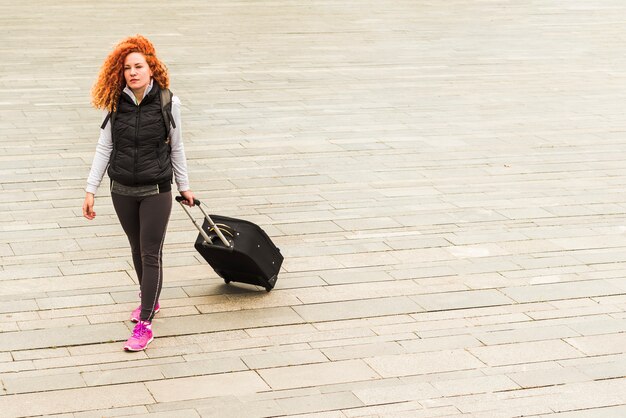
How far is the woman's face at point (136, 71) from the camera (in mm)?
6301

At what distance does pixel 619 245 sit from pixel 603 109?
5332mm

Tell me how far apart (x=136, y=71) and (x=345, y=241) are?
2.66 meters

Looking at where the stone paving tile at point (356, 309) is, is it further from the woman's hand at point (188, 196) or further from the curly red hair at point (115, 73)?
the curly red hair at point (115, 73)

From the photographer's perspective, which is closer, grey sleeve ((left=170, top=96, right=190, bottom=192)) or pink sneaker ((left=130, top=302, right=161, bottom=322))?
grey sleeve ((left=170, top=96, right=190, bottom=192))

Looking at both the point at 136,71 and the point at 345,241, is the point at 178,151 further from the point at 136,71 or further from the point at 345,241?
the point at 345,241

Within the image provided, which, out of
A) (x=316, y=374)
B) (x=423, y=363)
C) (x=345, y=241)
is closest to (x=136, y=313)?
(x=316, y=374)

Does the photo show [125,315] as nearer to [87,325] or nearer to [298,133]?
[87,325]

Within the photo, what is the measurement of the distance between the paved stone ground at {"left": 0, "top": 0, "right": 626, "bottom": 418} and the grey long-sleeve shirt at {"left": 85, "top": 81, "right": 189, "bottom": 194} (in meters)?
0.86

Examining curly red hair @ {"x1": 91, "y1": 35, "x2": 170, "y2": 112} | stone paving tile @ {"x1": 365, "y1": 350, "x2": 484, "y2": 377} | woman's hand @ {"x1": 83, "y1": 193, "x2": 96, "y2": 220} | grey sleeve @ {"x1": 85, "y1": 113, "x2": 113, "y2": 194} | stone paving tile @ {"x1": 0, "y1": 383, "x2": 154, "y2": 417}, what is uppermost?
curly red hair @ {"x1": 91, "y1": 35, "x2": 170, "y2": 112}

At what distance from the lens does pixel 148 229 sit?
21.4ft

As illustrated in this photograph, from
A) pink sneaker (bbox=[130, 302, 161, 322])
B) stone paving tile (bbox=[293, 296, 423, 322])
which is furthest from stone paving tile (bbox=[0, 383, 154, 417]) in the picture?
stone paving tile (bbox=[293, 296, 423, 322])

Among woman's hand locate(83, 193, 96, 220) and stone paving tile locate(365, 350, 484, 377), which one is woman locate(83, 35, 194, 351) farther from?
stone paving tile locate(365, 350, 484, 377)

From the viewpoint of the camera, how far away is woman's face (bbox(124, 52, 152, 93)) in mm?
6301

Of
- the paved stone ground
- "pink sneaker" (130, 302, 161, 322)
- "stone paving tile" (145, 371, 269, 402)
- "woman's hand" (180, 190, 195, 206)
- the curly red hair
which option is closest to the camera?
"stone paving tile" (145, 371, 269, 402)
